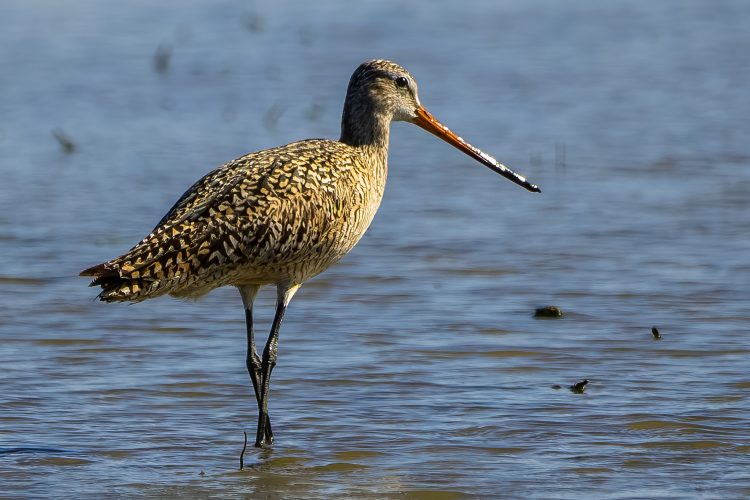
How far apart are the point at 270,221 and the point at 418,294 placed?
2773mm

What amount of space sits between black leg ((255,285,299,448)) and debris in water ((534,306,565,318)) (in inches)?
78.0

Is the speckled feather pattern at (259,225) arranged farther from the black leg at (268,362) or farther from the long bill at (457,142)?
the long bill at (457,142)

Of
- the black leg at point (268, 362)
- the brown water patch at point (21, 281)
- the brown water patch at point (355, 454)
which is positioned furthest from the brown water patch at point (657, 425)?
the brown water patch at point (21, 281)

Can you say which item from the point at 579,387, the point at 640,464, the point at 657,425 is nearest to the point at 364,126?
the point at 579,387

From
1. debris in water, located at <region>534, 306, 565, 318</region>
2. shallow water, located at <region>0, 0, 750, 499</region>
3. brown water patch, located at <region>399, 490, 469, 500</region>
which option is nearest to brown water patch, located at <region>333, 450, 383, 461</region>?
shallow water, located at <region>0, 0, 750, 499</region>

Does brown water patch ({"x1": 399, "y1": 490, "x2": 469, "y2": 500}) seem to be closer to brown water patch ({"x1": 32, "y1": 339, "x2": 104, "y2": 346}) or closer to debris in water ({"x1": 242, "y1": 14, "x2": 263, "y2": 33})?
brown water patch ({"x1": 32, "y1": 339, "x2": 104, "y2": 346})

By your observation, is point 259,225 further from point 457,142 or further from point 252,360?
point 457,142

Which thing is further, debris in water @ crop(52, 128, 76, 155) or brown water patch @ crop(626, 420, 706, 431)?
debris in water @ crop(52, 128, 76, 155)

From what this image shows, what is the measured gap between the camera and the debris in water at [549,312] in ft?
28.2

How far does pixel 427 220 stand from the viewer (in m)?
10.9

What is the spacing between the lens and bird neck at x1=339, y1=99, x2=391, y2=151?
7.27 m

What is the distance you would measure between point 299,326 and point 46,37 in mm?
10590

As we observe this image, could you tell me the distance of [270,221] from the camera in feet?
21.2

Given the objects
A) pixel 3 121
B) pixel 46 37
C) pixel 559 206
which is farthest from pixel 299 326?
pixel 46 37
